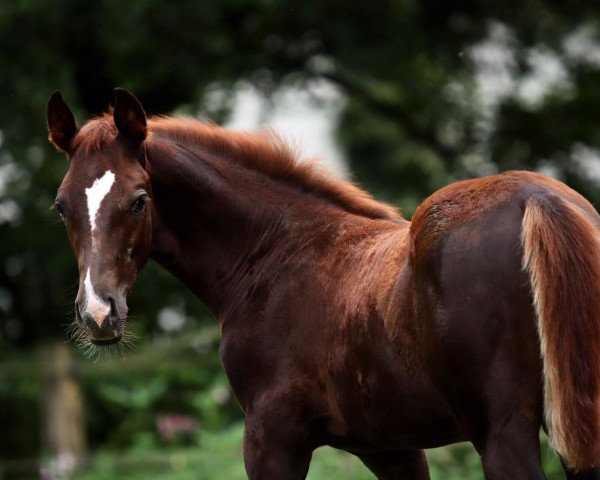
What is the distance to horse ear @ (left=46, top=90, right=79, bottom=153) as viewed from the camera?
4777mm

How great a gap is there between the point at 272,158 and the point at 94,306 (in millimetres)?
1325

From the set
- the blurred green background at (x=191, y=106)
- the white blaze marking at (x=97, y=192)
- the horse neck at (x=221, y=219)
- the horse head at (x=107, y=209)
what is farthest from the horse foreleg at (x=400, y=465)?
the blurred green background at (x=191, y=106)

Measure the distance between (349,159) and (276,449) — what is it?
52.2 ft

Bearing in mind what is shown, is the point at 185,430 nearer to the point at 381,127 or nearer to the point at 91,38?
the point at 91,38

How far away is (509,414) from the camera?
3.46m

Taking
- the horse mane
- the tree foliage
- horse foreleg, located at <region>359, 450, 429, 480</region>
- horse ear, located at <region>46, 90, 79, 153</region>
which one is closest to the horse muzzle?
horse ear, located at <region>46, 90, 79, 153</region>

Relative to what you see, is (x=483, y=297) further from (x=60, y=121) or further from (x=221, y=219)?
(x=60, y=121)

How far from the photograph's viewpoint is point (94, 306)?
13.5 feet

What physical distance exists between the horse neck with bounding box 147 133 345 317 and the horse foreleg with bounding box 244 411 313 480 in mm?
653

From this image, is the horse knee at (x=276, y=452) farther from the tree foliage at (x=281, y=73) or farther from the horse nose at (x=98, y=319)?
the tree foliage at (x=281, y=73)

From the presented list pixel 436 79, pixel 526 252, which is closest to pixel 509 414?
pixel 526 252

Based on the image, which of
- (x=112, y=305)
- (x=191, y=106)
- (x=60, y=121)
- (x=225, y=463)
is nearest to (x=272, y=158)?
(x=60, y=121)

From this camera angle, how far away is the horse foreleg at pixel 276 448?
443 centimetres

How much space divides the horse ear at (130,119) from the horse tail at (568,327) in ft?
6.20
